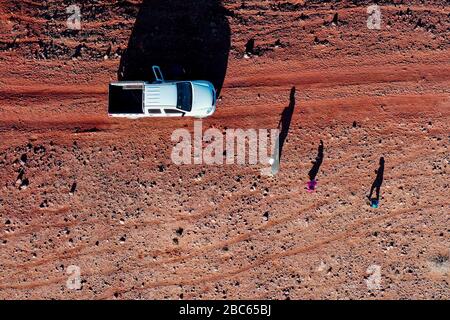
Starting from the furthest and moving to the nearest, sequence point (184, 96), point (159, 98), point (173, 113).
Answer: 1. point (173, 113)
2. point (184, 96)
3. point (159, 98)

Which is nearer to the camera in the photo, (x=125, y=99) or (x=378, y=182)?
(x=125, y=99)

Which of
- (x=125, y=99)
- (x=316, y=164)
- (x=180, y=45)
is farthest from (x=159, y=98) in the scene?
(x=316, y=164)

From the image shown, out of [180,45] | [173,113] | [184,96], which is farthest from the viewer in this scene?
[180,45]

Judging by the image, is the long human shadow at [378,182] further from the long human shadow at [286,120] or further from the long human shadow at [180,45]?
the long human shadow at [180,45]

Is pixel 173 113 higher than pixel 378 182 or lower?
higher

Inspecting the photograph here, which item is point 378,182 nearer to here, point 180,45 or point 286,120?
point 286,120

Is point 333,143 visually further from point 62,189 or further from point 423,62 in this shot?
point 62,189

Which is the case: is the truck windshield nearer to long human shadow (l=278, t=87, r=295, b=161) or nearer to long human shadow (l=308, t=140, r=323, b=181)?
long human shadow (l=278, t=87, r=295, b=161)
